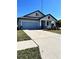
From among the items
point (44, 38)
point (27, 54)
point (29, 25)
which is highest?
point (29, 25)

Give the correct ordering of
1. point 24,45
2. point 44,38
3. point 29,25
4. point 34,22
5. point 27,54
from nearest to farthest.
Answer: point 27,54 < point 24,45 < point 29,25 < point 44,38 < point 34,22

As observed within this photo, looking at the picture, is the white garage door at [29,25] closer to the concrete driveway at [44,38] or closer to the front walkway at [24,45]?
the concrete driveway at [44,38]

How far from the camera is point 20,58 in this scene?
7.31 feet

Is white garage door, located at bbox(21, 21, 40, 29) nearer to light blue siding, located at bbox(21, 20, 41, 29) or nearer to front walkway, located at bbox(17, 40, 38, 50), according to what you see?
light blue siding, located at bbox(21, 20, 41, 29)

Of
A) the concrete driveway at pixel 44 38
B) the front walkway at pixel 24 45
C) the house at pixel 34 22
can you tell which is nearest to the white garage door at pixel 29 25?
the house at pixel 34 22

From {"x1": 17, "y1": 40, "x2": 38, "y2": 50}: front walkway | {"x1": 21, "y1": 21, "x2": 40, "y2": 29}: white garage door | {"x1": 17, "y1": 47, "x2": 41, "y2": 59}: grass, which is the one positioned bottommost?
{"x1": 17, "y1": 47, "x2": 41, "y2": 59}: grass

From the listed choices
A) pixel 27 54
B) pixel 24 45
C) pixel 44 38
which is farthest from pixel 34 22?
pixel 27 54

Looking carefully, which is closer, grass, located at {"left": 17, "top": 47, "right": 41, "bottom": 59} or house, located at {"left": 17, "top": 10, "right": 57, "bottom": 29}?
grass, located at {"left": 17, "top": 47, "right": 41, "bottom": 59}

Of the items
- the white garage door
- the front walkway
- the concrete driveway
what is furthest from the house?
the front walkway

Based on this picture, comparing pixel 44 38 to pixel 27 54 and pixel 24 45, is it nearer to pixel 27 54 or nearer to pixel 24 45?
pixel 24 45

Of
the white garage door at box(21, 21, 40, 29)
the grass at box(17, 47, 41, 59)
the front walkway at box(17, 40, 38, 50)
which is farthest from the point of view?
the white garage door at box(21, 21, 40, 29)
